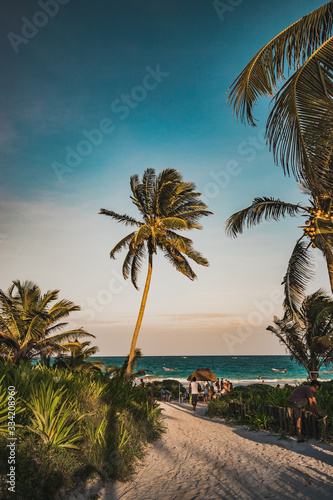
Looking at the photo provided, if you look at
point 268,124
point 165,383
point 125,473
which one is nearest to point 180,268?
point 165,383

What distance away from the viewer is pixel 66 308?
19.9 m

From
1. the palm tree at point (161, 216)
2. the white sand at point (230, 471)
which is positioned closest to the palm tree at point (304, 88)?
the white sand at point (230, 471)

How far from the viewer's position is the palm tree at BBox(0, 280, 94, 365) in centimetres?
1734

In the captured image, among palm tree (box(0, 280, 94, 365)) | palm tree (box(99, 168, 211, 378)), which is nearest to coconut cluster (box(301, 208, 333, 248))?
palm tree (box(99, 168, 211, 378))

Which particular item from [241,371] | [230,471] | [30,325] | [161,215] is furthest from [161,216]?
[241,371]

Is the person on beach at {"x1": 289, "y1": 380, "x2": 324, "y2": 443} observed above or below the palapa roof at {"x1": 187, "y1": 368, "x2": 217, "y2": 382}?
above

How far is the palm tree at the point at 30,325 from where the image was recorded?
1734cm

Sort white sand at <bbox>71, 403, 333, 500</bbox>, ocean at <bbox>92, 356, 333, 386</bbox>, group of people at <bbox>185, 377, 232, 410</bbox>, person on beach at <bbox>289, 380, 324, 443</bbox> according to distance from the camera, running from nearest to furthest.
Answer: white sand at <bbox>71, 403, 333, 500</bbox>, person on beach at <bbox>289, 380, 324, 443</bbox>, group of people at <bbox>185, 377, 232, 410</bbox>, ocean at <bbox>92, 356, 333, 386</bbox>

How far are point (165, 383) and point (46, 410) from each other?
23.6 m

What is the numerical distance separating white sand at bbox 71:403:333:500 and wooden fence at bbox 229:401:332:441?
1.17ft

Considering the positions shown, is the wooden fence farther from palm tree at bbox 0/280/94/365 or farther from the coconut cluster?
palm tree at bbox 0/280/94/365

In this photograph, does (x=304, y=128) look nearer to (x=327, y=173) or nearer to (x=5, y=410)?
(x=327, y=173)

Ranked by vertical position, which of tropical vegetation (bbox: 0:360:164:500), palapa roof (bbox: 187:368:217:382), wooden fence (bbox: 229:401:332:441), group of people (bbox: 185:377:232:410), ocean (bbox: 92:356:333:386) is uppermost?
tropical vegetation (bbox: 0:360:164:500)

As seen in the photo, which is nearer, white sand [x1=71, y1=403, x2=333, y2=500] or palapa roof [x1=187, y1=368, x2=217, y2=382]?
white sand [x1=71, y1=403, x2=333, y2=500]
